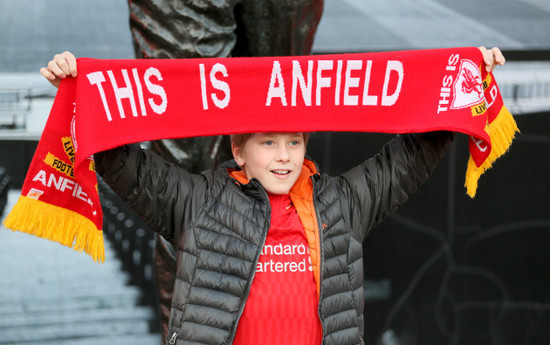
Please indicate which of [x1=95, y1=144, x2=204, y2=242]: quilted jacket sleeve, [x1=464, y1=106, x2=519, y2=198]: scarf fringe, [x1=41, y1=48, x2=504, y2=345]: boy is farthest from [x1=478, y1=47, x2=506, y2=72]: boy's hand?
[x1=95, y1=144, x2=204, y2=242]: quilted jacket sleeve

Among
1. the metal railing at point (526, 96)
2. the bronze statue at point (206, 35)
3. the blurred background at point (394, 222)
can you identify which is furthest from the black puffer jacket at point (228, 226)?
the metal railing at point (526, 96)

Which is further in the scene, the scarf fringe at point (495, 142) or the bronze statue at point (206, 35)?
the bronze statue at point (206, 35)

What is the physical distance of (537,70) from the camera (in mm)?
2809

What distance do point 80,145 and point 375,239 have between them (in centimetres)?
158

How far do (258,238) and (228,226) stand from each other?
0.06 m

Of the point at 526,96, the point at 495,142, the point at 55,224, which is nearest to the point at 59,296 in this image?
the point at 55,224

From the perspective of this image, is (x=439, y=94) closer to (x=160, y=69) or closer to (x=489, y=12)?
(x=160, y=69)

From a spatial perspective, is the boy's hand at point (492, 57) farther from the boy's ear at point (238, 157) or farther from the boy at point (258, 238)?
the boy's ear at point (238, 157)

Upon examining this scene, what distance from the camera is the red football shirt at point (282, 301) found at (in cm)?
146

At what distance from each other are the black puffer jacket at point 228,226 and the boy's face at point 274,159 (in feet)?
0.10

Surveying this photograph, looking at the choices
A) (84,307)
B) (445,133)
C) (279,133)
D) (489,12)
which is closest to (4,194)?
(84,307)

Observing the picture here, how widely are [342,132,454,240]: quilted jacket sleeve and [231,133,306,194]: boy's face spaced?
0.12 m

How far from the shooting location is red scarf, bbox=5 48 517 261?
4.93 feet

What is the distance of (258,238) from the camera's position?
1454 millimetres
